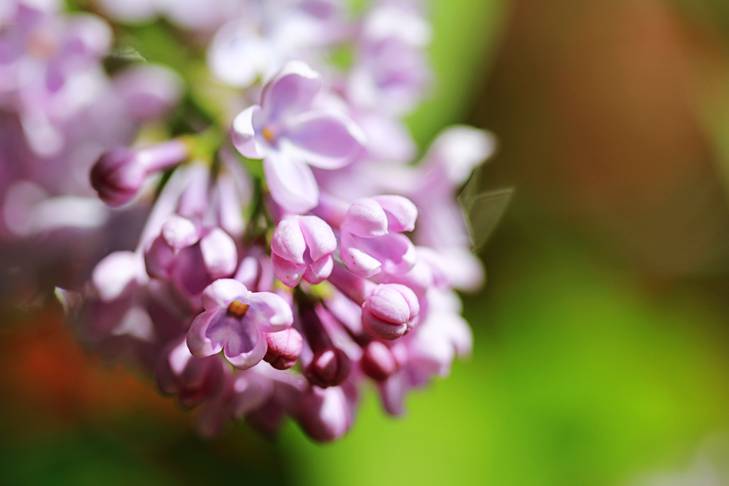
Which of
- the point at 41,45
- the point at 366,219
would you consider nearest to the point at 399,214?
the point at 366,219

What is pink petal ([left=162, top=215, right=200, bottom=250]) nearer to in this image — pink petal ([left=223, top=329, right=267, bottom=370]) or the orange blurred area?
pink petal ([left=223, top=329, right=267, bottom=370])

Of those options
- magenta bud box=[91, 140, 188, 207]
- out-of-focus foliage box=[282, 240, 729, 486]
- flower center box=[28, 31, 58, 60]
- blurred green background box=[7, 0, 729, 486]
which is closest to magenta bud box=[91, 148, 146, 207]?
magenta bud box=[91, 140, 188, 207]

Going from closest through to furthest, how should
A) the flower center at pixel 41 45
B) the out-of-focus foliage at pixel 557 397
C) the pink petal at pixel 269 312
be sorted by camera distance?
the pink petal at pixel 269 312 → the flower center at pixel 41 45 → the out-of-focus foliage at pixel 557 397

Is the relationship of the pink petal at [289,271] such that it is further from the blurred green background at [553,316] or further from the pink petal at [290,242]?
the blurred green background at [553,316]

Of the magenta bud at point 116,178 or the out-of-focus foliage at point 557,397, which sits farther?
the out-of-focus foliage at point 557,397

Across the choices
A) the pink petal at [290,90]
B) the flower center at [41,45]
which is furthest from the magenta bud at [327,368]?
the flower center at [41,45]

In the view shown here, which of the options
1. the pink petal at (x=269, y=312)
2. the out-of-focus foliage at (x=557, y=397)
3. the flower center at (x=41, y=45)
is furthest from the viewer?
the out-of-focus foliage at (x=557, y=397)

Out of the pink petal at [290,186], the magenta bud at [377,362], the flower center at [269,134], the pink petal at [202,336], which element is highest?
the flower center at [269,134]

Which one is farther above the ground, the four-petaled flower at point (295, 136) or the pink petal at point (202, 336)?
the four-petaled flower at point (295, 136)
